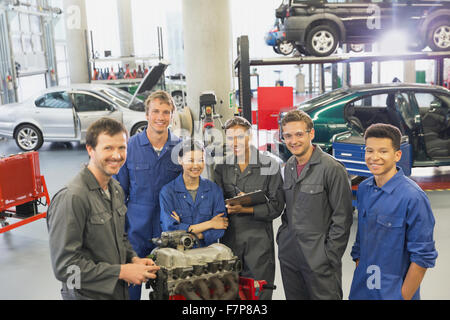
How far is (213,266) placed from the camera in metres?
2.06

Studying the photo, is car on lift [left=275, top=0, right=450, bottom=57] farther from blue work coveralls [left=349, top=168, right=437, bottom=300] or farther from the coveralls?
blue work coveralls [left=349, top=168, right=437, bottom=300]

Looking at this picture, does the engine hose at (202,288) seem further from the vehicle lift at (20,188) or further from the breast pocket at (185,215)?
the vehicle lift at (20,188)

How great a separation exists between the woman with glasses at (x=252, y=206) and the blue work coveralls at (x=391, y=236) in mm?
576

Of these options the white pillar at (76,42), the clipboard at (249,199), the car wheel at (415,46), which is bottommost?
the clipboard at (249,199)

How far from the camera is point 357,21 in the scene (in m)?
7.56

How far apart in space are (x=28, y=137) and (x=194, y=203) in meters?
8.17

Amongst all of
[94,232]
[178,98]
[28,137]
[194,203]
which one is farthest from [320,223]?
[178,98]

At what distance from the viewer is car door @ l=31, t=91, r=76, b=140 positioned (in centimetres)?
964

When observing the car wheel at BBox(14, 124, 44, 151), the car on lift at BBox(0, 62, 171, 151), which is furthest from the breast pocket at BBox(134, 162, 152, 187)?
the car wheel at BBox(14, 124, 44, 151)

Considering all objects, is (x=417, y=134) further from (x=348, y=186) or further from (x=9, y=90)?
(x=9, y=90)

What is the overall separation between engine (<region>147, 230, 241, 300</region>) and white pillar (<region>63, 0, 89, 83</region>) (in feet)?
43.7

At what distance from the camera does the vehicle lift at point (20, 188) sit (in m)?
4.93

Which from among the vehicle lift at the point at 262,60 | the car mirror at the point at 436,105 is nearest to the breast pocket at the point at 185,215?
the vehicle lift at the point at 262,60

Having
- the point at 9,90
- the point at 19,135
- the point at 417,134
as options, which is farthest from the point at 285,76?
the point at 417,134
